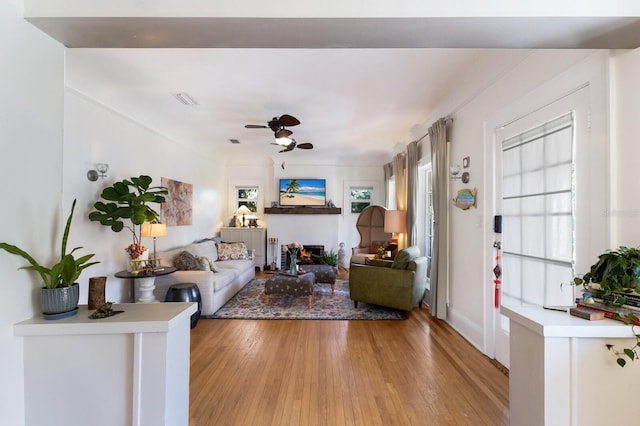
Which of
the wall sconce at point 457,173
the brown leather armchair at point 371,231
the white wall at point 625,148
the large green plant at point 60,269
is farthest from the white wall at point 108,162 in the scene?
the white wall at point 625,148

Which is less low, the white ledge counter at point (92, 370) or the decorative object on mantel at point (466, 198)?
the decorative object on mantel at point (466, 198)

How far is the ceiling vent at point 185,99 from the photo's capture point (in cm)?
325

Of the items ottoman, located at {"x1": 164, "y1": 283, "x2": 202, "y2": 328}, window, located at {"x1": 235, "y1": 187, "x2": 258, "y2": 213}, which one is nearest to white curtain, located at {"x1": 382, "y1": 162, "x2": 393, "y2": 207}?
window, located at {"x1": 235, "y1": 187, "x2": 258, "y2": 213}

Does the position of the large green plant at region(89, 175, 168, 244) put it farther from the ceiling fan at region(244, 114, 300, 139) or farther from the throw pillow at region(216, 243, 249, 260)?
the throw pillow at region(216, 243, 249, 260)

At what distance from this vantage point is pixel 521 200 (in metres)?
2.39

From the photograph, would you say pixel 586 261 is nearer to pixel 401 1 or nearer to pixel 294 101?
pixel 401 1

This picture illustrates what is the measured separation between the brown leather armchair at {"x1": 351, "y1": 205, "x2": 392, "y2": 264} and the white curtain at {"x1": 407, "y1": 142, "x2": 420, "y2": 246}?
130 cm

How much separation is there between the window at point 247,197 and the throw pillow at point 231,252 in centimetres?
166

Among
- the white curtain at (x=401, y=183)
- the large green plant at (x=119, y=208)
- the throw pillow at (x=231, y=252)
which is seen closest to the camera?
the large green plant at (x=119, y=208)

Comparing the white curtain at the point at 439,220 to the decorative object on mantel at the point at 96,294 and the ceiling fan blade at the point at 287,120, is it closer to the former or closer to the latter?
the ceiling fan blade at the point at 287,120

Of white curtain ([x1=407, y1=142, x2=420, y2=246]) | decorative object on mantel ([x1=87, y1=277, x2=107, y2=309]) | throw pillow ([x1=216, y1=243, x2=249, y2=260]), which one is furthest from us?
throw pillow ([x1=216, y1=243, x2=249, y2=260])

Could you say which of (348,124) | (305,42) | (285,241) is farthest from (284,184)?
(305,42)

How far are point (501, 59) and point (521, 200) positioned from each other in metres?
1.20

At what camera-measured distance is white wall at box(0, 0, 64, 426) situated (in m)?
1.20
